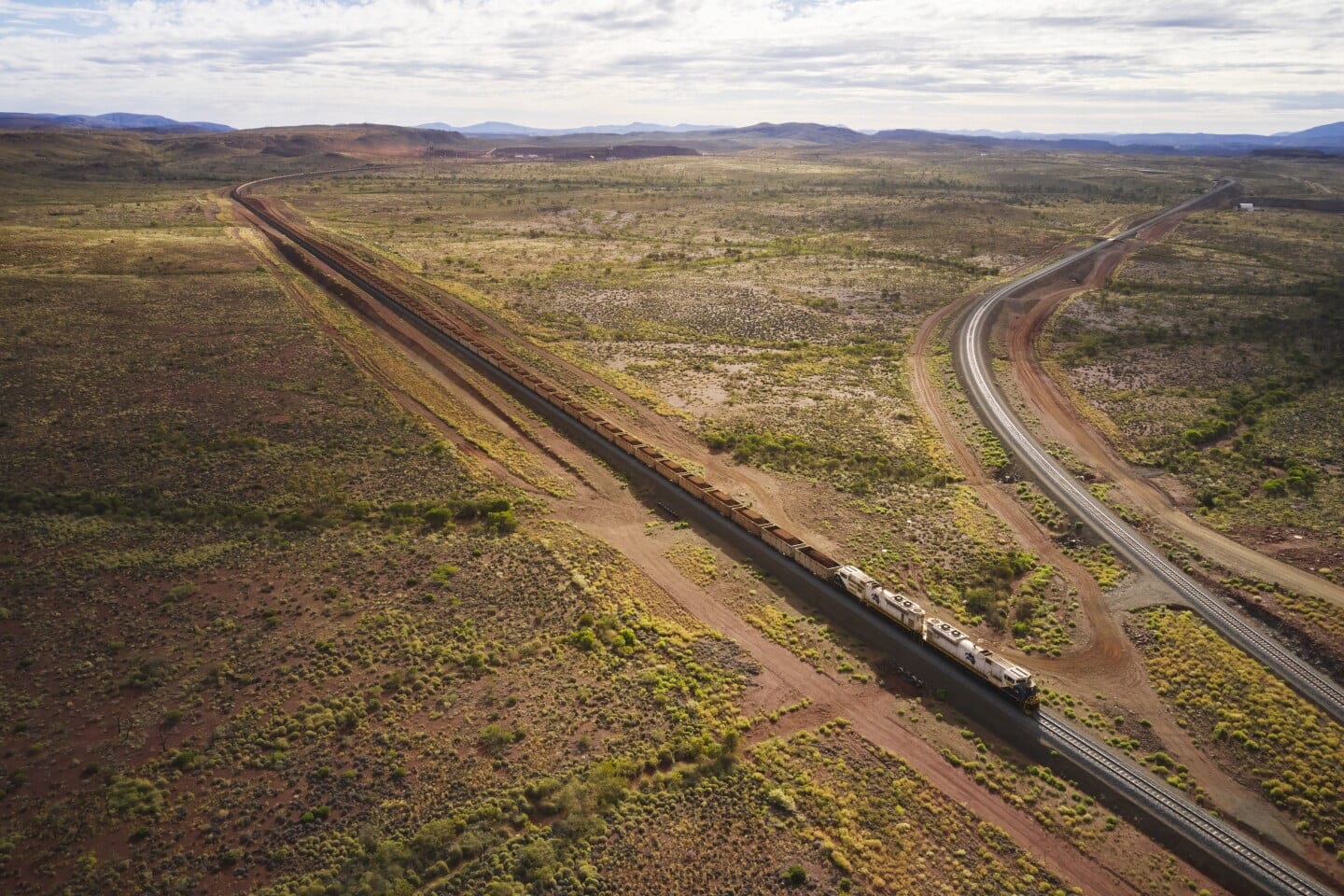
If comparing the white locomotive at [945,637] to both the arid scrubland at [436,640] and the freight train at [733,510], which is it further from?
the arid scrubland at [436,640]

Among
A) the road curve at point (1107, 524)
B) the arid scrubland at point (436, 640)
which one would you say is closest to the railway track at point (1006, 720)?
the arid scrubland at point (436, 640)

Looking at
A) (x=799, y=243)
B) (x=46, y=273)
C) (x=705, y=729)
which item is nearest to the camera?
(x=705, y=729)

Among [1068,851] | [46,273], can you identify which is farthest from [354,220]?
[1068,851]

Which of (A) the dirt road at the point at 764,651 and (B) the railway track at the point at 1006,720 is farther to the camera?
(A) the dirt road at the point at 764,651

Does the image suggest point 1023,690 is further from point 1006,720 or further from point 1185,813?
point 1185,813

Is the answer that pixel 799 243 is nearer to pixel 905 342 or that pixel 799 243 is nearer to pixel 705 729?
pixel 905 342

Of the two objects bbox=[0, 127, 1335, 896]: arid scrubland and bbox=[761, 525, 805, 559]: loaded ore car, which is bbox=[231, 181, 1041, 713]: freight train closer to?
bbox=[761, 525, 805, 559]: loaded ore car
